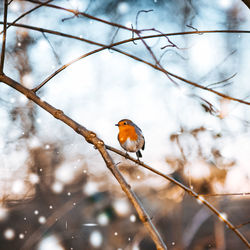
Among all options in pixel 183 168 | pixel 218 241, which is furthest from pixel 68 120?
pixel 218 241

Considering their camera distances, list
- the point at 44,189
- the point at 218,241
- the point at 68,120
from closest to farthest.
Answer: the point at 68,120 < the point at 218,241 < the point at 44,189

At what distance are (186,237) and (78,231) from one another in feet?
1.00

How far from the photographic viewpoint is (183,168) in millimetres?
759

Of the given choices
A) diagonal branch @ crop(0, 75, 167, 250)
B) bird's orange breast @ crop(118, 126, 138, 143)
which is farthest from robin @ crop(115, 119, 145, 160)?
diagonal branch @ crop(0, 75, 167, 250)

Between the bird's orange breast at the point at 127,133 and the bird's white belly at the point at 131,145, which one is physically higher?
the bird's orange breast at the point at 127,133

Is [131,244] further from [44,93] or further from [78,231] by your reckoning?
[44,93]

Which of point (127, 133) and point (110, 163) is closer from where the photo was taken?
point (110, 163)

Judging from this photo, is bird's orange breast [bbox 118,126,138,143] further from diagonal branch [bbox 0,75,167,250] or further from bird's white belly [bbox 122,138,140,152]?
diagonal branch [bbox 0,75,167,250]

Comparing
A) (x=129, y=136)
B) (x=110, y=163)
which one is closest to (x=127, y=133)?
(x=129, y=136)

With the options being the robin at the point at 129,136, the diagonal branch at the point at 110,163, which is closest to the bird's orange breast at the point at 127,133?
the robin at the point at 129,136

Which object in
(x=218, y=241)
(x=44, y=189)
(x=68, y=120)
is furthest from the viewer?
(x=44, y=189)

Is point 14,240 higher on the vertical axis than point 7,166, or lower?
lower

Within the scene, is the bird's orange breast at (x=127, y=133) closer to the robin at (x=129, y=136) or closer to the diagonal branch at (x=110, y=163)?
the robin at (x=129, y=136)

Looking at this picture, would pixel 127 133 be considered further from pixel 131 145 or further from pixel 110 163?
pixel 110 163
